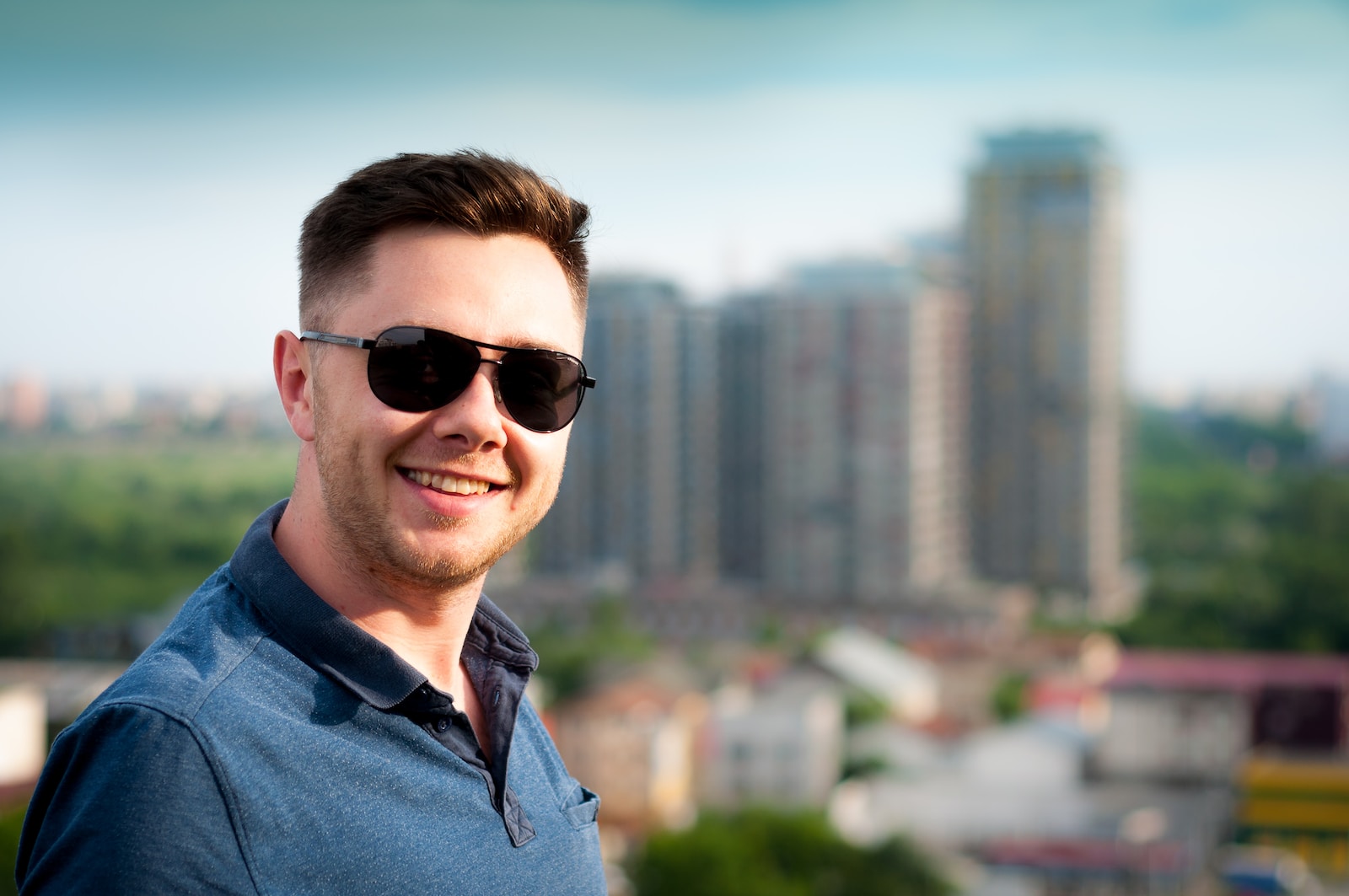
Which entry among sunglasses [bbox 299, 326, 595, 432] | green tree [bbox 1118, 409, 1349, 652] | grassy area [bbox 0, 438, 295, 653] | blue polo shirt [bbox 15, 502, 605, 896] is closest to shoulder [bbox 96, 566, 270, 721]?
blue polo shirt [bbox 15, 502, 605, 896]

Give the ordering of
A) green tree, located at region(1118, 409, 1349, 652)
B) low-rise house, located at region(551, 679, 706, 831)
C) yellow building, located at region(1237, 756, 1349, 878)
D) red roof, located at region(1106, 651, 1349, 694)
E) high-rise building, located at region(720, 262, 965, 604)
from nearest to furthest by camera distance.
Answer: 1. yellow building, located at region(1237, 756, 1349, 878)
2. low-rise house, located at region(551, 679, 706, 831)
3. red roof, located at region(1106, 651, 1349, 694)
4. green tree, located at region(1118, 409, 1349, 652)
5. high-rise building, located at region(720, 262, 965, 604)

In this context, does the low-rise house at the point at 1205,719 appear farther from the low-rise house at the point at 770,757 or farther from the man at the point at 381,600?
the man at the point at 381,600

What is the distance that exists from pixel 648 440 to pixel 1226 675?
9.78 metres

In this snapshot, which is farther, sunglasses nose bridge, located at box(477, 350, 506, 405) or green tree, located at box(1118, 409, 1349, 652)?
green tree, located at box(1118, 409, 1349, 652)

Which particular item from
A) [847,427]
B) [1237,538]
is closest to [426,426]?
[847,427]

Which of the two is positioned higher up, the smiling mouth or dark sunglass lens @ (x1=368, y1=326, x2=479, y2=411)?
dark sunglass lens @ (x1=368, y1=326, x2=479, y2=411)

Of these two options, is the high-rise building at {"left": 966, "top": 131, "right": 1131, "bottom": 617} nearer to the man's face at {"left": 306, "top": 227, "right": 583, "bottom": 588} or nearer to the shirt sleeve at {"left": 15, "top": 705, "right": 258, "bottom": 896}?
the man's face at {"left": 306, "top": 227, "right": 583, "bottom": 588}

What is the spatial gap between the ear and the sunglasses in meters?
0.02

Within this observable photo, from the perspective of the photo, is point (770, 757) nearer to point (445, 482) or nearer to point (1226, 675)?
point (1226, 675)

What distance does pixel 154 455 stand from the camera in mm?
28312

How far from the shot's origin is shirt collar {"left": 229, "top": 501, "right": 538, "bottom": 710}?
0.59 m

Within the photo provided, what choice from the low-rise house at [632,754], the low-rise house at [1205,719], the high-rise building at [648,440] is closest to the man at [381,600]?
the low-rise house at [632,754]

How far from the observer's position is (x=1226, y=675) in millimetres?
13867

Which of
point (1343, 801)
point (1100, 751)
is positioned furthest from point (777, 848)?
point (1343, 801)
